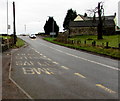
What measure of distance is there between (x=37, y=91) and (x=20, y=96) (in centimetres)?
95

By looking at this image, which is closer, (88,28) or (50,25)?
(88,28)

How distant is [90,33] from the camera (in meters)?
78.8

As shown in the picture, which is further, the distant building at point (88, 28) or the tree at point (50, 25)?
the tree at point (50, 25)

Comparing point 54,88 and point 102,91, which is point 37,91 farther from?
point 102,91

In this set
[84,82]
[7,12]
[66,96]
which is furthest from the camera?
[7,12]

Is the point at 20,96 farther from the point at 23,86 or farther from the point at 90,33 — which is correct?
the point at 90,33

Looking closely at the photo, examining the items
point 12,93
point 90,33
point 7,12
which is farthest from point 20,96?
point 90,33

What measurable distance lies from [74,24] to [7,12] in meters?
36.5

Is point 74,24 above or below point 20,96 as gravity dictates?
above

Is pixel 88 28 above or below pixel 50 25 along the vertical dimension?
below

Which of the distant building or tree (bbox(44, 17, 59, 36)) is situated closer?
the distant building

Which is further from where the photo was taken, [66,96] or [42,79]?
[42,79]

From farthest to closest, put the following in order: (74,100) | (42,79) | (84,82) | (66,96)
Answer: (42,79)
(84,82)
(66,96)
(74,100)

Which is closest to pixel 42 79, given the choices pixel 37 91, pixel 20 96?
pixel 37 91
